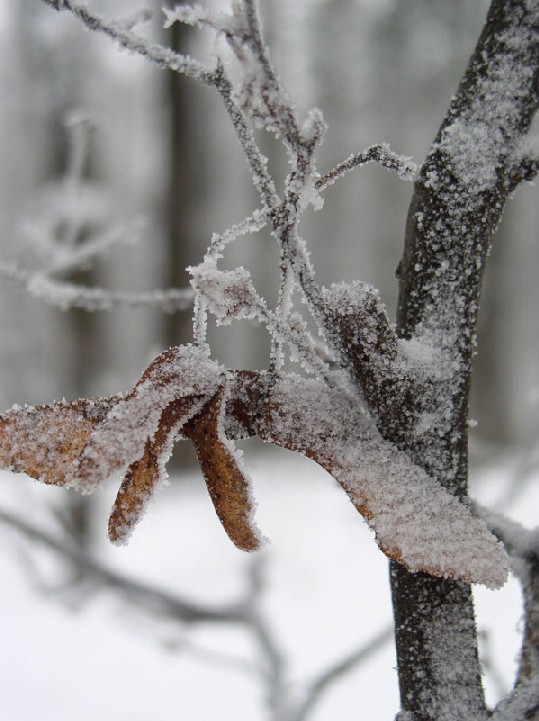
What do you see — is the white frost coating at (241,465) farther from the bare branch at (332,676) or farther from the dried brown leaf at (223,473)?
the bare branch at (332,676)

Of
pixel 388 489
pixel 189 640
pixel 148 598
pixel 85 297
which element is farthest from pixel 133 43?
pixel 189 640

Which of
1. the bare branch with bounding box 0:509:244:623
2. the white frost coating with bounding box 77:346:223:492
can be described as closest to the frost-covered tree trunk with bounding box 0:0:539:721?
the white frost coating with bounding box 77:346:223:492

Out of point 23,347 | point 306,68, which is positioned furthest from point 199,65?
point 306,68

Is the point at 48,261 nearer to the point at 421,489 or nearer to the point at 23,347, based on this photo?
the point at 421,489

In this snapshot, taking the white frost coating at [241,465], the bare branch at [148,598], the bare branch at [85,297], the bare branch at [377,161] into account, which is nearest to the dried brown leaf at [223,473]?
the white frost coating at [241,465]

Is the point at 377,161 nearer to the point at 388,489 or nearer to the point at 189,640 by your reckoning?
the point at 388,489
